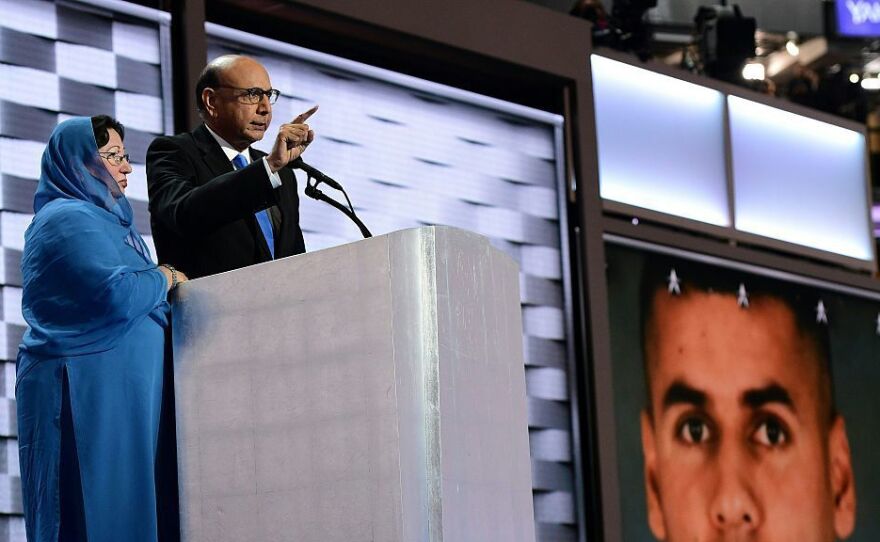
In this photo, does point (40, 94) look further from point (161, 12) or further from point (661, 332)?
point (661, 332)

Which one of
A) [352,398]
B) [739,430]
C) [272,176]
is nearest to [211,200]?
[272,176]

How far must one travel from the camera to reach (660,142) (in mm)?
7262

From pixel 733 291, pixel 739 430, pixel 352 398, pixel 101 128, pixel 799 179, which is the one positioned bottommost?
pixel 352 398

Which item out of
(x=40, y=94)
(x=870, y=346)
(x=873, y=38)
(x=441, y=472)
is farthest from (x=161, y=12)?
(x=873, y=38)

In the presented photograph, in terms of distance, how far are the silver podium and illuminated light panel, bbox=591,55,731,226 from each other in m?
3.98

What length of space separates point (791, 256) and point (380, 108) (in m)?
2.83

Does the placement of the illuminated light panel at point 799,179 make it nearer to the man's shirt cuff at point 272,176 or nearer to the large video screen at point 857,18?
the large video screen at point 857,18

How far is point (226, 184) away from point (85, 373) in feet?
1.58

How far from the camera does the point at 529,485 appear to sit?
3135 mm

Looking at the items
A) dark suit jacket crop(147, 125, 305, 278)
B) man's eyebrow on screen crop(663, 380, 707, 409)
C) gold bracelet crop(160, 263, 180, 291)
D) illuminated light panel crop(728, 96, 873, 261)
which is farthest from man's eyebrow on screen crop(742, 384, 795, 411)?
gold bracelet crop(160, 263, 180, 291)

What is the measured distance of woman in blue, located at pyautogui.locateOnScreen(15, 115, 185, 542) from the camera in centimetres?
287

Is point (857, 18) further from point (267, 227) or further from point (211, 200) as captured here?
point (211, 200)

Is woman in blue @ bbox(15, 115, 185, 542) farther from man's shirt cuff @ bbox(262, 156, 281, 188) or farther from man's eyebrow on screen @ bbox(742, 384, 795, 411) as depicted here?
man's eyebrow on screen @ bbox(742, 384, 795, 411)

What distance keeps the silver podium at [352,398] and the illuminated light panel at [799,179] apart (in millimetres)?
4802
